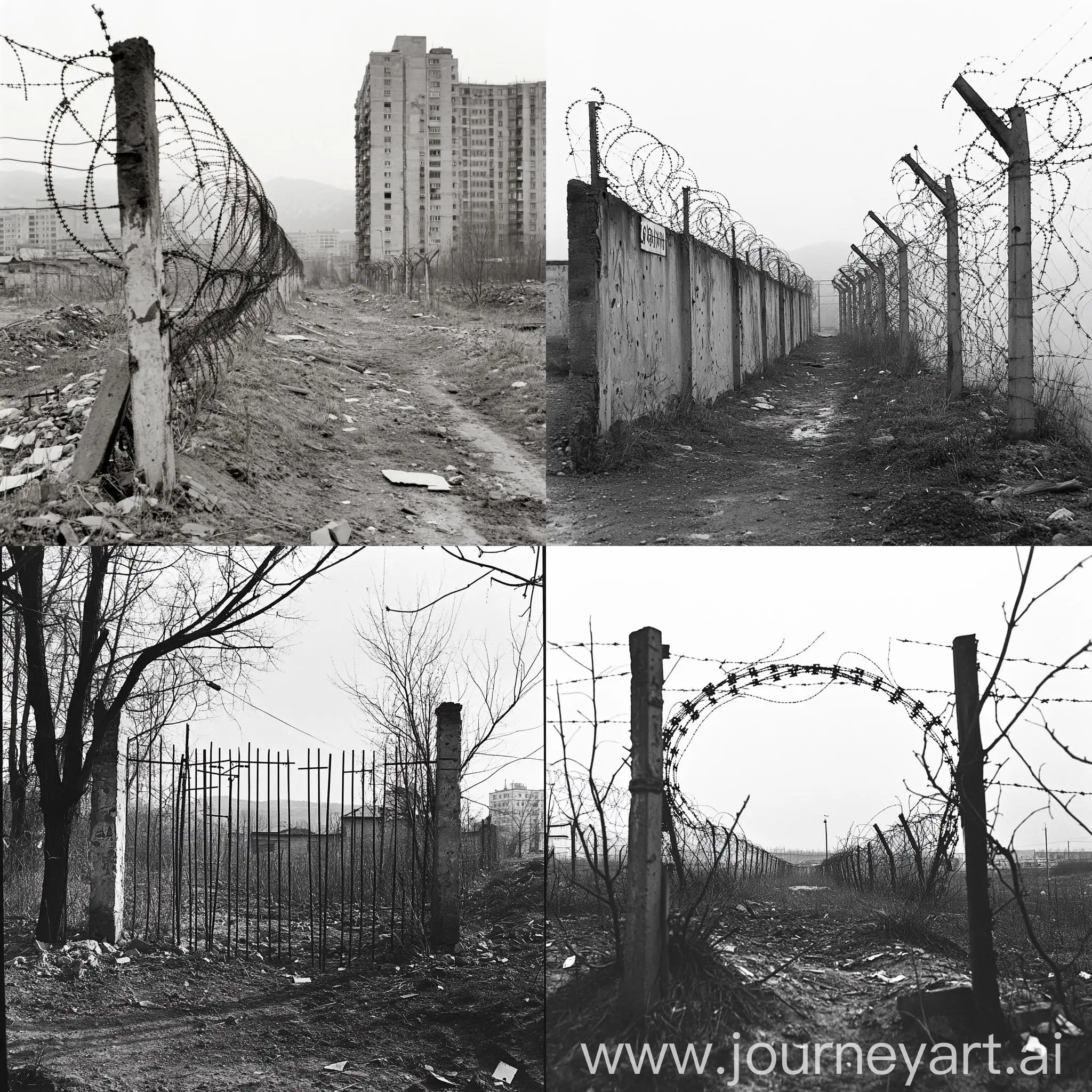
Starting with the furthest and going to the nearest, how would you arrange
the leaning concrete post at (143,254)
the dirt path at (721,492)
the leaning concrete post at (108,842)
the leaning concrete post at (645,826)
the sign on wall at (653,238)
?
the sign on wall at (653,238)
the leaning concrete post at (108,842)
the dirt path at (721,492)
the leaning concrete post at (143,254)
the leaning concrete post at (645,826)

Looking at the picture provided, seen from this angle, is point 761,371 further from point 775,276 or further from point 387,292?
point 387,292

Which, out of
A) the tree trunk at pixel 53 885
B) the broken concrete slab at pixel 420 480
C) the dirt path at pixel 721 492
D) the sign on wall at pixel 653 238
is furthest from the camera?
the sign on wall at pixel 653 238

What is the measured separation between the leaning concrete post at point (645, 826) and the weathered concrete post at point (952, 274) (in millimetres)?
6796

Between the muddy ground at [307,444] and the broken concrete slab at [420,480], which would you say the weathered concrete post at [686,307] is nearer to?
the muddy ground at [307,444]

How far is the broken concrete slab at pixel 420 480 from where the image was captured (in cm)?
647

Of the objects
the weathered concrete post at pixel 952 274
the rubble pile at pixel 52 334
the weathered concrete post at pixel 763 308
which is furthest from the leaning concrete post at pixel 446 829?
the weathered concrete post at pixel 763 308

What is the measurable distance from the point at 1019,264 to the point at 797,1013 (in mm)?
5337

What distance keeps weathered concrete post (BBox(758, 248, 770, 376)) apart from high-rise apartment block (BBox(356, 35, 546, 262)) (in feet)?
50.3

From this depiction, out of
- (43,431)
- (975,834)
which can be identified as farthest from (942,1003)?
(43,431)

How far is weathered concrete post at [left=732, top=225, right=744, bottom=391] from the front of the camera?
1283 cm

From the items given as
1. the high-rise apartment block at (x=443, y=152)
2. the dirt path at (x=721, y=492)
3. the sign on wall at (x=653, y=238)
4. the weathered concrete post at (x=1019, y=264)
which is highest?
the high-rise apartment block at (x=443, y=152)

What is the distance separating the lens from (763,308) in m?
16.1

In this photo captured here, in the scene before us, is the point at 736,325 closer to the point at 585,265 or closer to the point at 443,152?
the point at 585,265

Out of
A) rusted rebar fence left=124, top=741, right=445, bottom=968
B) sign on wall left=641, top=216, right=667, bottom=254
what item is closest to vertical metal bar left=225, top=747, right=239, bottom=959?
rusted rebar fence left=124, top=741, right=445, bottom=968
